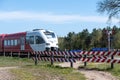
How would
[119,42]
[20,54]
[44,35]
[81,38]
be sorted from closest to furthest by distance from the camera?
[44,35], [20,54], [119,42], [81,38]

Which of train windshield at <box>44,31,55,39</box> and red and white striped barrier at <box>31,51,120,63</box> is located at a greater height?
train windshield at <box>44,31,55,39</box>

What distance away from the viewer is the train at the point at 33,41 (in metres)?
42.8

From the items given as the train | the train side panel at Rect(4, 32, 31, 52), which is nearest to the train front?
the train

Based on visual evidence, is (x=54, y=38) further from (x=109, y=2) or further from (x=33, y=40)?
(x=109, y=2)

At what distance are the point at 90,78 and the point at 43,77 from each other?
7.13ft

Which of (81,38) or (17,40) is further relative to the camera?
(81,38)

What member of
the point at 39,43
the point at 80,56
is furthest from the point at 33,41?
the point at 80,56

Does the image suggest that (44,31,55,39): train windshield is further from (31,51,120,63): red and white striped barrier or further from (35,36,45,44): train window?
(31,51,120,63): red and white striped barrier

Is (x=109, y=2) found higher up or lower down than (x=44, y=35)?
higher up

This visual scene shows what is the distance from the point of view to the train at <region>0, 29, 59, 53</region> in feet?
140

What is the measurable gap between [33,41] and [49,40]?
1.96 metres

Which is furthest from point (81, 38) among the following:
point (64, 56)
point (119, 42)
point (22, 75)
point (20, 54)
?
point (22, 75)

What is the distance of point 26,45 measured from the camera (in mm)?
45281

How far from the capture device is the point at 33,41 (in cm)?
4391
